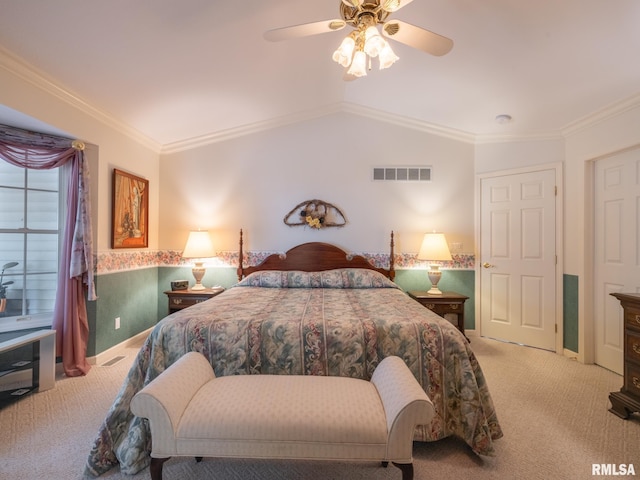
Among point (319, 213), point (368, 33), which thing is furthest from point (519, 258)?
point (368, 33)

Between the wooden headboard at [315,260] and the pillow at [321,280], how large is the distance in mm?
296

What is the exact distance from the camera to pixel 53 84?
7.82 feet

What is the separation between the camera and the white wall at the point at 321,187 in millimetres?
3814

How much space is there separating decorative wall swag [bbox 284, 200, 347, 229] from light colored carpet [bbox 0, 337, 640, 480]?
236cm

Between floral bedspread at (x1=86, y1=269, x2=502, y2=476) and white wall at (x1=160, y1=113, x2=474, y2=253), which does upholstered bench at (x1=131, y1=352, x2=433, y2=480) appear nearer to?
floral bedspread at (x1=86, y1=269, x2=502, y2=476)

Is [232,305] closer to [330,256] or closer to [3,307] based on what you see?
[330,256]

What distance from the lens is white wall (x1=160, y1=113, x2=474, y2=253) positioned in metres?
3.81

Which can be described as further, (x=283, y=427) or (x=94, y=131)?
(x=94, y=131)

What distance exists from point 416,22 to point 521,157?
218 cm

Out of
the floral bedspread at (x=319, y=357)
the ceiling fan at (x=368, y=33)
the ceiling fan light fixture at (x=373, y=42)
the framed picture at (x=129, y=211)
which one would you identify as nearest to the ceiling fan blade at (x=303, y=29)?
the ceiling fan at (x=368, y=33)

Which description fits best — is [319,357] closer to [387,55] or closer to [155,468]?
[155,468]

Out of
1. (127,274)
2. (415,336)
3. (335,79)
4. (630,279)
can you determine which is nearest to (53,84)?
(127,274)

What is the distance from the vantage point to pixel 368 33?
162 centimetres

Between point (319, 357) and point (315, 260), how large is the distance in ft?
6.78
